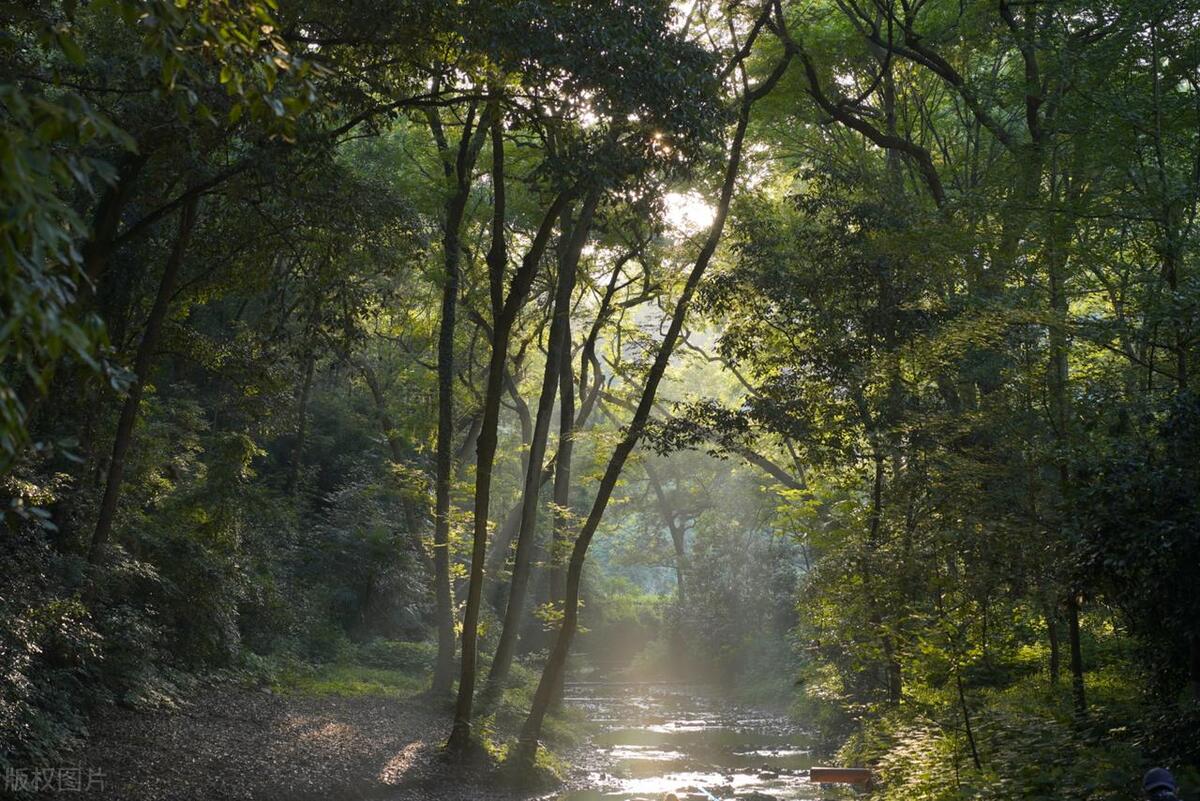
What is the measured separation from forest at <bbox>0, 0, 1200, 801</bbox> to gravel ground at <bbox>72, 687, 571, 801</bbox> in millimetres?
67

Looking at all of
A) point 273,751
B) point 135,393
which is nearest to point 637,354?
point 135,393

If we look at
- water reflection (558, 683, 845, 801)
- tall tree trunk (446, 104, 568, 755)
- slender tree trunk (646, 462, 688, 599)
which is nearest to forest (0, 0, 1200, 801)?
tall tree trunk (446, 104, 568, 755)

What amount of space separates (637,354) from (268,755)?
10164 millimetres

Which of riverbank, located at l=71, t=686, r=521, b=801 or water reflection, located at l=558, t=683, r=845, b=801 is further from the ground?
riverbank, located at l=71, t=686, r=521, b=801

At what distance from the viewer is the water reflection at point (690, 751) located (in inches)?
550

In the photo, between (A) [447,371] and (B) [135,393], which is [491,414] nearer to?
(A) [447,371]

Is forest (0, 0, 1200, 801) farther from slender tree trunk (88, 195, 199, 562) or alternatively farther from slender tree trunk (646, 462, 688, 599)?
slender tree trunk (646, 462, 688, 599)

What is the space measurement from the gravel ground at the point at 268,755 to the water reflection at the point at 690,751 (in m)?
2.19

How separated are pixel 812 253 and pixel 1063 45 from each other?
4.97 metres

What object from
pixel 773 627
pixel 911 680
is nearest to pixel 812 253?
pixel 911 680

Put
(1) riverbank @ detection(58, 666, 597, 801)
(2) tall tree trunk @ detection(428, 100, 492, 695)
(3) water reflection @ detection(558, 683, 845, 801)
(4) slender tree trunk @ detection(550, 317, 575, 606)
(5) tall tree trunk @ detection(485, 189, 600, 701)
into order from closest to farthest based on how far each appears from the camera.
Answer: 1. (1) riverbank @ detection(58, 666, 597, 801)
2. (3) water reflection @ detection(558, 683, 845, 801)
3. (5) tall tree trunk @ detection(485, 189, 600, 701)
4. (2) tall tree trunk @ detection(428, 100, 492, 695)
5. (4) slender tree trunk @ detection(550, 317, 575, 606)

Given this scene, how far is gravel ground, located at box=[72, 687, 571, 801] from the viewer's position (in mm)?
9516

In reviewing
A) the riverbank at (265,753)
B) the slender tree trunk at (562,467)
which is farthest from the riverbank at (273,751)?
the slender tree trunk at (562,467)

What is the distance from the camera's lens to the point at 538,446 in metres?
16.0
